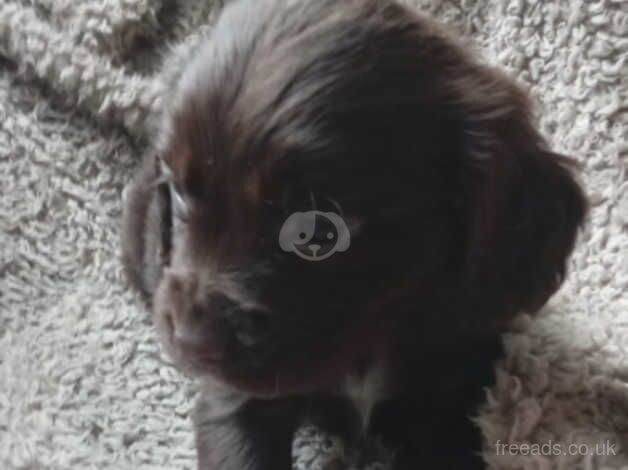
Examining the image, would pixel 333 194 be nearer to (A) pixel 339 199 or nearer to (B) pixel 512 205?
(A) pixel 339 199

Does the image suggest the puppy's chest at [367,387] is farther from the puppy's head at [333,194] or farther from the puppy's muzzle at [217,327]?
the puppy's muzzle at [217,327]

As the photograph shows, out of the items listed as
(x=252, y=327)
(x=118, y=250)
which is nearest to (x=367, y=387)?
(x=252, y=327)

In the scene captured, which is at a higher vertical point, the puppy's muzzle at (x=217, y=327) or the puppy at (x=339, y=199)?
the puppy at (x=339, y=199)

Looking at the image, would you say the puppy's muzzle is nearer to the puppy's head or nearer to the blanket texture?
the puppy's head

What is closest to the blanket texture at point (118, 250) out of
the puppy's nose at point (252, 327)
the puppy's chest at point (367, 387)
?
the puppy's chest at point (367, 387)

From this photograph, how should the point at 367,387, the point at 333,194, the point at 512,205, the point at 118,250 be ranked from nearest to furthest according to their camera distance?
the point at 333,194, the point at 512,205, the point at 367,387, the point at 118,250

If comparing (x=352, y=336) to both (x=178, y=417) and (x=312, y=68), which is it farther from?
(x=178, y=417)

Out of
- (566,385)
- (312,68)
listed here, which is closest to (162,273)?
(312,68)
